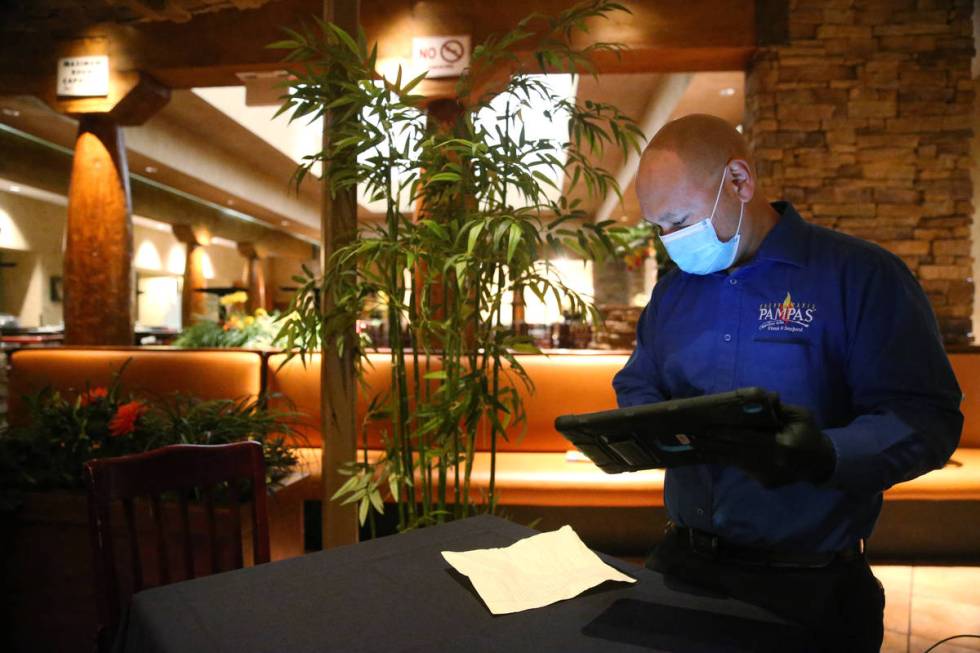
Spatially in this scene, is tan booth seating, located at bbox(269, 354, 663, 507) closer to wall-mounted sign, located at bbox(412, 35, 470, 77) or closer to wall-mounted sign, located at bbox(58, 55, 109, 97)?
wall-mounted sign, located at bbox(412, 35, 470, 77)

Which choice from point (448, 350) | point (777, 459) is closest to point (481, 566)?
point (777, 459)

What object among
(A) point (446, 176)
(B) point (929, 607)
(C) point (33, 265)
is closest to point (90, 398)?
(A) point (446, 176)

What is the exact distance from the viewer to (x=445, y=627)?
0.97 meters

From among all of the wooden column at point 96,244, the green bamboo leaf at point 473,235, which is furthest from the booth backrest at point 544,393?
the wooden column at point 96,244

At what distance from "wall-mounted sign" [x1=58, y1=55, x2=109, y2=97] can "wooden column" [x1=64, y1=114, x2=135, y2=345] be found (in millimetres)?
210

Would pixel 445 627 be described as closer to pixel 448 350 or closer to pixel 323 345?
pixel 448 350

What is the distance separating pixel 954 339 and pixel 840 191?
120cm

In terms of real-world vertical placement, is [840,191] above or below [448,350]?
above

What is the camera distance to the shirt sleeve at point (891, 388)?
39.8 inches

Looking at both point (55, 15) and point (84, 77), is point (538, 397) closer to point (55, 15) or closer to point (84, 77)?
point (84, 77)

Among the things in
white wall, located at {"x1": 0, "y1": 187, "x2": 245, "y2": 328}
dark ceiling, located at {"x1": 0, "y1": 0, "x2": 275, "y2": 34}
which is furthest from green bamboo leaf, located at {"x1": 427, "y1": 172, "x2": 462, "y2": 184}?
white wall, located at {"x1": 0, "y1": 187, "x2": 245, "y2": 328}

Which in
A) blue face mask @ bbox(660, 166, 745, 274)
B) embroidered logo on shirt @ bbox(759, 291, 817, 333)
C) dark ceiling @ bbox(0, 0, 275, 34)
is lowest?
embroidered logo on shirt @ bbox(759, 291, 817, 333)

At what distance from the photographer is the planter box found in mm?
2264

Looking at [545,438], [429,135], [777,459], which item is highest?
[429,135]
